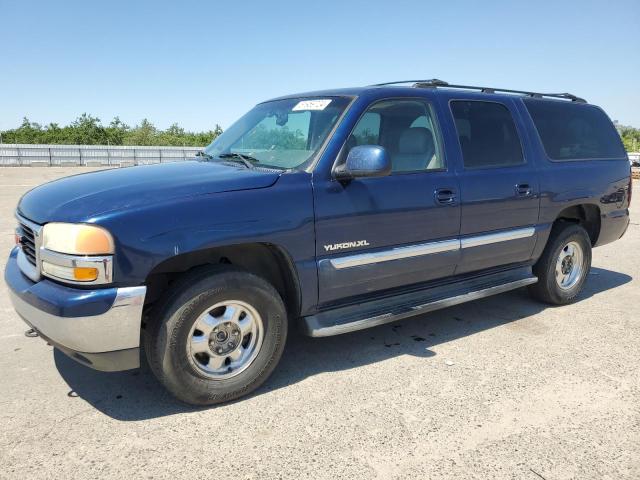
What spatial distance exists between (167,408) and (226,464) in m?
0.69

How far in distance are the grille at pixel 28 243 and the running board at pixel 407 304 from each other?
1.65 m

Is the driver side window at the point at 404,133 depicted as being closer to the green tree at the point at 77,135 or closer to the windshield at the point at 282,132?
the windshield at the point at 282,132

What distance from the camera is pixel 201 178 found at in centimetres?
301

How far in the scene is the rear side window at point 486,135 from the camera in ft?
13.0

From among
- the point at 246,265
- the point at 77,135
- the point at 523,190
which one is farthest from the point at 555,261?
the point at 77,135

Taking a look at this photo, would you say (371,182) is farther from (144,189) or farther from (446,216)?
(144,189)

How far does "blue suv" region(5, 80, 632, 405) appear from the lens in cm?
260

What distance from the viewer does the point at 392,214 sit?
3.42m

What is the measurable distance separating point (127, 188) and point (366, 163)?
1406mm

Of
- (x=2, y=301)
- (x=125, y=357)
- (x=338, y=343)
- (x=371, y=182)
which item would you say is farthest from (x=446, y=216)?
(x=2, y=301)

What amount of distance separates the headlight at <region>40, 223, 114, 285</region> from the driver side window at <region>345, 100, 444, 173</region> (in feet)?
5.61

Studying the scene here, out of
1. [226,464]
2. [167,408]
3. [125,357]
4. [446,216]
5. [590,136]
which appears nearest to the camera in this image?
[226,464]

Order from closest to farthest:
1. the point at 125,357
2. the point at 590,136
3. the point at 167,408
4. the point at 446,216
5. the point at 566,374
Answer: the point at 125,357 → the point at 167,408 → the point at 566,374 → the point at 446,216 → the point at 590,136

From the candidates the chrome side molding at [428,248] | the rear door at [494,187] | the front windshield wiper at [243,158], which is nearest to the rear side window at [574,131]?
the rear door at [494,187]
